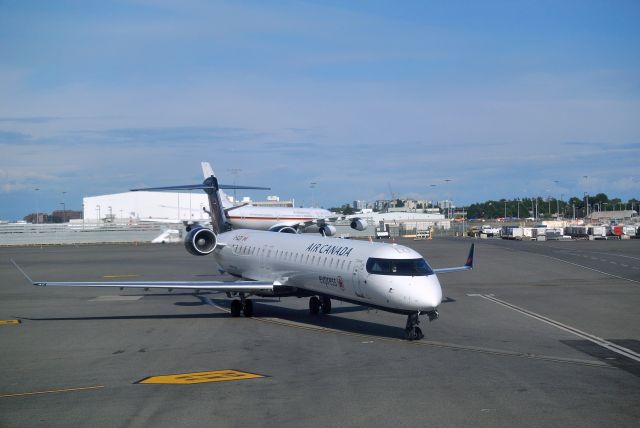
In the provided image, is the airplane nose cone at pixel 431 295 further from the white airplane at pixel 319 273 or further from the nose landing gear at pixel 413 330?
the nose landing gear at pixel 413 330

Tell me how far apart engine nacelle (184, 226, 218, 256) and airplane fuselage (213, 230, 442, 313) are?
0.84 m

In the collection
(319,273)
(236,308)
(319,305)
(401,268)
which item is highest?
(401,268)

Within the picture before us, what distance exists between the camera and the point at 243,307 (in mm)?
26500

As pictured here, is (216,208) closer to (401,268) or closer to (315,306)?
(315,306)

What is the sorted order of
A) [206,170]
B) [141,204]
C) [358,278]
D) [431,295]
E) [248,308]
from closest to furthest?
[431,295] → [358,278] → [248,308] → [206,170] → [141,204]

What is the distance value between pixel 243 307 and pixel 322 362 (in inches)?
372

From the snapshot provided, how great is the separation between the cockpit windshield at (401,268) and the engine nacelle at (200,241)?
1116cm

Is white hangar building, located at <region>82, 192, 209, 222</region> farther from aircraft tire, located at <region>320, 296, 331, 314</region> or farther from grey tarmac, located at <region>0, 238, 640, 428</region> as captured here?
aircraft tire, located at <region>320, 296, 331, 314</region>

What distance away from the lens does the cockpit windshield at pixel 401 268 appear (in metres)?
21.0

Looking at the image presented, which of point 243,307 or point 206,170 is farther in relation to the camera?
point 206,170

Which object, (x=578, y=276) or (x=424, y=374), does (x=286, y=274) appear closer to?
(x=424, y=374)

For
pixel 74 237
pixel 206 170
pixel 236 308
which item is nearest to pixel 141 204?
pixel 74 237

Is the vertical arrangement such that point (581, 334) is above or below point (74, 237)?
below

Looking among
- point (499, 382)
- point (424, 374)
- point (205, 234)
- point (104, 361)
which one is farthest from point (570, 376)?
point (205, 234)
